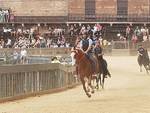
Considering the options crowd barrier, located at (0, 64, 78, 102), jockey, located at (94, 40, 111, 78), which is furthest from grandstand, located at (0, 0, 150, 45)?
jockey, located at (94, 40, 111, 78)

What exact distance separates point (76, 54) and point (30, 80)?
3.01m

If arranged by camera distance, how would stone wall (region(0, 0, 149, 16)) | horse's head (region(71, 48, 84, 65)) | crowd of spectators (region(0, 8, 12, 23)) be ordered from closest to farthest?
horse's head (region(71, 48, 84, 65)) < crowd of spectators (region(0, 8, 12, 23)) < stone wall (region(0, 0, 149, 16))

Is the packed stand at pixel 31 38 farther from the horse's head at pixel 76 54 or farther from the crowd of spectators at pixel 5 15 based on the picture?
the horse's head at pixel 76 54

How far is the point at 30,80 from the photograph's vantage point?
24.5 meters

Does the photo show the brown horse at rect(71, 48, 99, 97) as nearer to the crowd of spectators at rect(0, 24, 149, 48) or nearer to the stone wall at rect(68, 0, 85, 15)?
the crowd of spectators at rect(0, 24, 149, 48)

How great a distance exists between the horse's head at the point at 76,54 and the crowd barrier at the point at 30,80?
1725 millimetres

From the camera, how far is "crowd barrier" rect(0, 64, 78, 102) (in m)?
22.5

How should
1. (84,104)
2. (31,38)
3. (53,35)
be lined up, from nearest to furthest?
(84,104) < (31,38) < (53,35)

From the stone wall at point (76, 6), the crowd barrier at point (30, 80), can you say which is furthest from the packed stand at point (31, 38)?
the crowd barrier at point (30, 80)

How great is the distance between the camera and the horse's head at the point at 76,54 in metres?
22.2

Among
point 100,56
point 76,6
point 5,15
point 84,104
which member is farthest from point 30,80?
point 76,6

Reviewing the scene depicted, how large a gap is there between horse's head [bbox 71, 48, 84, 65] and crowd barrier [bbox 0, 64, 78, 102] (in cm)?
172

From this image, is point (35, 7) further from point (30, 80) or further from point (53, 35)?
point (30, 80)

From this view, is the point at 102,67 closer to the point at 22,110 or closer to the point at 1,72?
the point at 1,72
